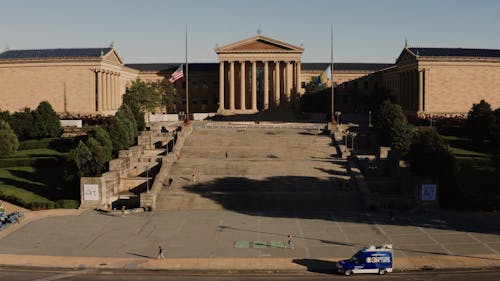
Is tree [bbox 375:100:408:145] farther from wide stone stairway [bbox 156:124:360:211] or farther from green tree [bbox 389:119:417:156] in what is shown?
wide stone stairway [bbox 156:124:360:211]

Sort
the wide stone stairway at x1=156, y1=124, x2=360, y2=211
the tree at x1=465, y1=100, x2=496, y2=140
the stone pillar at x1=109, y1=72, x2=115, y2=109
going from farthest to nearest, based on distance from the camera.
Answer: the stone pillar at x1=109, y1=72, x2=115, y2=109 < the tree at x1=465, y1=100, x2=496, y2=140 < the wide stone stairway at x1=156, y1=124, x2=360, y2=211

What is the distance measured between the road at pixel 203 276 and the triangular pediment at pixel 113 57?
279ft

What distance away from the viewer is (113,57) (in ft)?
405

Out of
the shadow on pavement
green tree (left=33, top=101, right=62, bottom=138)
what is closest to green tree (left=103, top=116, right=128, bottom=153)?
green tree (left=33, top=101, right=62, bottom=138)

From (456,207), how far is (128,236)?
3423 centimetres

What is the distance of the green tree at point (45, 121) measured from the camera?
8742 centimetres

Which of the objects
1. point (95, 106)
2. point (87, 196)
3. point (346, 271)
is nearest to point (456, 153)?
point (346, 271)

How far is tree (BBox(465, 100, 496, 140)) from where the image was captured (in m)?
76.2

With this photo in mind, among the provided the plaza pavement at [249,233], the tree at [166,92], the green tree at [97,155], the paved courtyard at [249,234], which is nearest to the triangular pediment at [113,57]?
the tree at [166,92]

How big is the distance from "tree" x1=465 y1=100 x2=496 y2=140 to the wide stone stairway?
817 inches

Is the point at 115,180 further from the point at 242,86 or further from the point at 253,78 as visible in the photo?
the point at 242,86

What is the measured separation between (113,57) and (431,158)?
85119 mm

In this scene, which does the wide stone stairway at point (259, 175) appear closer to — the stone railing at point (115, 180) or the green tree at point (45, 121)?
the stone railing at point (115, 180)

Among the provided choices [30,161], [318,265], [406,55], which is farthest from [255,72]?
[318,265]
